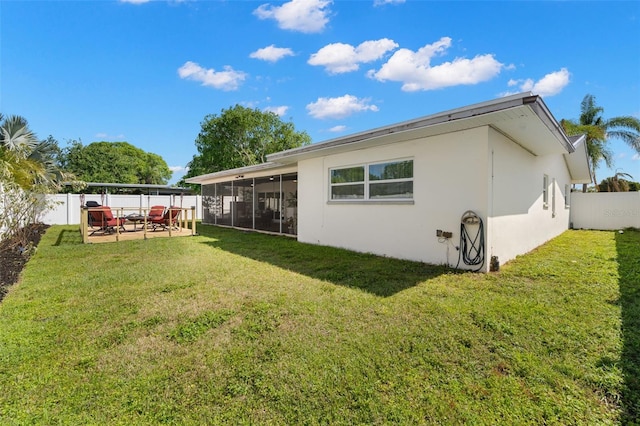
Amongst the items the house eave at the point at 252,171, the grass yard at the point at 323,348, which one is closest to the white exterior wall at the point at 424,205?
the grass yard at the point at 323,348

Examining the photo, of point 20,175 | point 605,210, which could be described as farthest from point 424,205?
point 605,210

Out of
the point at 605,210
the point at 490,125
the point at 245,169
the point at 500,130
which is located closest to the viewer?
the point at 490,125

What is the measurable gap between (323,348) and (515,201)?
20.3 ft

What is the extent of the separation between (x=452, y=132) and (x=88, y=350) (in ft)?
20.7

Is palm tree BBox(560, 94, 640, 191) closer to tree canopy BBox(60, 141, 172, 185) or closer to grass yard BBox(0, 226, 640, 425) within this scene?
grass yard BBox(0, 226, 640, 425)

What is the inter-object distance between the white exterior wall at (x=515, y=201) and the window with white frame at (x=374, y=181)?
1.65 meters

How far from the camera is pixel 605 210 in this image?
13.4 metres

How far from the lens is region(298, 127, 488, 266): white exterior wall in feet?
18.2

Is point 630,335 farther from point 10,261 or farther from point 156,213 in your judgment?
point 156,213

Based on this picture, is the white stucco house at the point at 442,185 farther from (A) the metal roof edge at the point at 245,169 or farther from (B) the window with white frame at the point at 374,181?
(A) the metal roof edge at the point at 245,169

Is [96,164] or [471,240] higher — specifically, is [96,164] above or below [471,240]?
above

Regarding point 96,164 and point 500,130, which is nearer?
point 500,130

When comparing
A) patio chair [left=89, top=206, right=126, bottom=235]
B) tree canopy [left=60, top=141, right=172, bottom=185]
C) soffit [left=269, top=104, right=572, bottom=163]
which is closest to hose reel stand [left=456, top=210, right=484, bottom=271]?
soffit [left=269, top=104, right=572, bottom=163]

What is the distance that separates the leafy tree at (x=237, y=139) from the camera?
1143 inches
